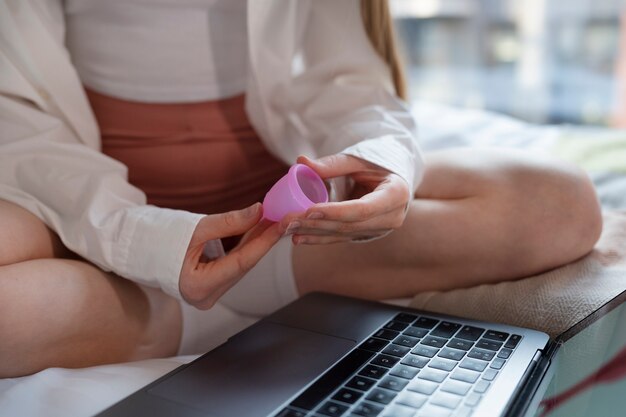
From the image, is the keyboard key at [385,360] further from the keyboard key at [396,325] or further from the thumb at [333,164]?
the thumb at [333,164]

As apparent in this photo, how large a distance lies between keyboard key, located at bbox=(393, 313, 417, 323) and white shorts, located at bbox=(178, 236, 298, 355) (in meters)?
0.18

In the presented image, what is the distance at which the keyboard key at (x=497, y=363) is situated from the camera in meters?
0.49

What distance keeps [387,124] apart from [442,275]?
6.6 inches

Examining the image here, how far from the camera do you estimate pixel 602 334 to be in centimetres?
52

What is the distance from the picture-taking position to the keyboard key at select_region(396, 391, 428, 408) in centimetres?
44

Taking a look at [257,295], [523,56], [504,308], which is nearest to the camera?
[504,308]

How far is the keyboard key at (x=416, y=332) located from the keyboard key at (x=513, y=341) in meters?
0.06

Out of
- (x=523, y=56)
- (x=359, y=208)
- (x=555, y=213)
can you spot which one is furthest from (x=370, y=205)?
(x=523, y=56)

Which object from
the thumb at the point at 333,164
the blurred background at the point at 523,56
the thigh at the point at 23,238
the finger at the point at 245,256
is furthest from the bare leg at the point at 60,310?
the blurred background at the point at 523,56

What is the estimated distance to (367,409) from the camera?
0.43 m

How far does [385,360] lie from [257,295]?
27 cm

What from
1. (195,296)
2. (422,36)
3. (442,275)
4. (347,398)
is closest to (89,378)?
(195,296)

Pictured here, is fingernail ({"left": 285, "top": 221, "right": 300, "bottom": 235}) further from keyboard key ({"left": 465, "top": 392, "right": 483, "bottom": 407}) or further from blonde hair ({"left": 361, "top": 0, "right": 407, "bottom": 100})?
blonde hair ({"left": 361, "top": 0, "right": 407, "bottom": 100})

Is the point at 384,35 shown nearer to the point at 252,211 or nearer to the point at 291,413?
the point at 252,211
